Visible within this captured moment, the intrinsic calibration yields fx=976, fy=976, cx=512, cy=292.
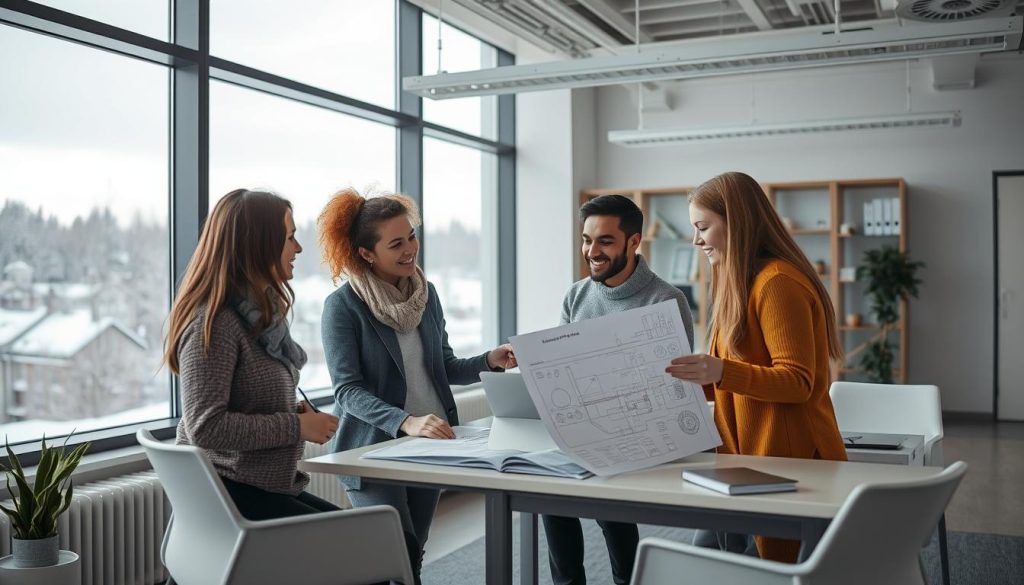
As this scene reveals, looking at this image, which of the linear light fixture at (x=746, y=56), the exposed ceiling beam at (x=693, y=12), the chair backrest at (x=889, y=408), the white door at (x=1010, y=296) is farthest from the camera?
the white door at (x=1010, y=296)

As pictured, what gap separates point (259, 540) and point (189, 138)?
2.78 meters

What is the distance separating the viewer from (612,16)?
694cm

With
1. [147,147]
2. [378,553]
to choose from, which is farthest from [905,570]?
[147,147]

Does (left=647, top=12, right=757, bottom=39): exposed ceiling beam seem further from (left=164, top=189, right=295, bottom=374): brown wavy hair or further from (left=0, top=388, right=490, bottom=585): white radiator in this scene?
(left=164, top=189, right=295, bottom=374): brown wavy hair

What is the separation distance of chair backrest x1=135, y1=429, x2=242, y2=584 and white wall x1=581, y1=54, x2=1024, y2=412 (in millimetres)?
6092

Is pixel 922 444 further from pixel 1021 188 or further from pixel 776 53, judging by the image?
pixel 1021 188

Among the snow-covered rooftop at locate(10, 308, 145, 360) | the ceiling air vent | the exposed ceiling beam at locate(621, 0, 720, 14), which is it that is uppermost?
the exposed ceiling beam at locate(621, 0, 720, 14)

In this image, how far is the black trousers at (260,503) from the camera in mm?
2156

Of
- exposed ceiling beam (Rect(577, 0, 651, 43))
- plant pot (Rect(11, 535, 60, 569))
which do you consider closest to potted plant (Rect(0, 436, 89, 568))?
plant pot (Rect(11, 535, 60, 569))

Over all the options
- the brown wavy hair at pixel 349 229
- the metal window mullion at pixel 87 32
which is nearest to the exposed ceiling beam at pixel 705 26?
the metal window mullion at pixel 87 32

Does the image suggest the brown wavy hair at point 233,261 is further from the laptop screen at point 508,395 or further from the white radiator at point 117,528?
the white radiator at point 117,528

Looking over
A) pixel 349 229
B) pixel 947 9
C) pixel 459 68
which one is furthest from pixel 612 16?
pixel 349 229

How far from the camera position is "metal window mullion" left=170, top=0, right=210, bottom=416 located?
432cm

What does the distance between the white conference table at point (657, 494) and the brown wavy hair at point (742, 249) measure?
13.4 inches
